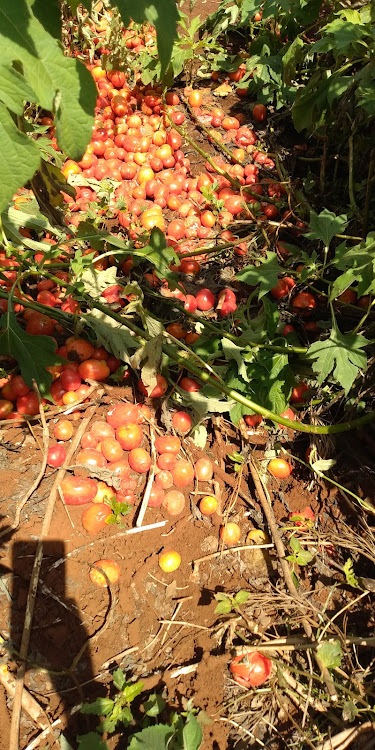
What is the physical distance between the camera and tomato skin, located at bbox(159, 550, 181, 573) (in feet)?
9.01

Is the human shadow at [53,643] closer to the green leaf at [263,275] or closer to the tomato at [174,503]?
the tomato at [174,503]

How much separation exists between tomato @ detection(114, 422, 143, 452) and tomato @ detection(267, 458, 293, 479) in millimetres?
869

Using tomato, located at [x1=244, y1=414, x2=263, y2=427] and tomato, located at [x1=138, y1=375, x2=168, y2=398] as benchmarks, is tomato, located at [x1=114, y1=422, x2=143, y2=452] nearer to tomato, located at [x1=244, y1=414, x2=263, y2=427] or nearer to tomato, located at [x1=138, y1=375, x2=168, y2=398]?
tomato, located at [x1=138, y1=375, x2=168, y2=398]

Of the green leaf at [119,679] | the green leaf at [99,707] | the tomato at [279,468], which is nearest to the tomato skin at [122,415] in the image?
the tomato at [279,468]

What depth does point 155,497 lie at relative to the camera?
2.95 metres

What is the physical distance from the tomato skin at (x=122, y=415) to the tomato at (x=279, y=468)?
0.91 m

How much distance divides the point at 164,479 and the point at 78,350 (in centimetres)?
95

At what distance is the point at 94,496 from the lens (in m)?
2.85

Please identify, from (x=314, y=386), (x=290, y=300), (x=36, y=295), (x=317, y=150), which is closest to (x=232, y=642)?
(x=314, y=386)

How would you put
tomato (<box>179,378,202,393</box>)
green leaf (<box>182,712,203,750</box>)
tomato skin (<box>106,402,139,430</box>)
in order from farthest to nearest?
tomato (<box>179,378,202,393</box>), tomato skin (<box>106,402,139,430</box>), green leaf (<box>182,712,203,750</box>)

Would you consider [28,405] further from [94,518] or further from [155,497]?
[155,497]

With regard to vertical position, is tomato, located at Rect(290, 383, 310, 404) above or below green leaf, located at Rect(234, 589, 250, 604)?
above

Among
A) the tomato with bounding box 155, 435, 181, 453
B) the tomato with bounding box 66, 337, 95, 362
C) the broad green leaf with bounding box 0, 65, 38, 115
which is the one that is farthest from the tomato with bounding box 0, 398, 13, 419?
the broad green leaf with bounding box 0, 65, 38, 115

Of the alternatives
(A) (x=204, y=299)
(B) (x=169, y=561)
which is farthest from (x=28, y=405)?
(A) (x=204, y=299)
